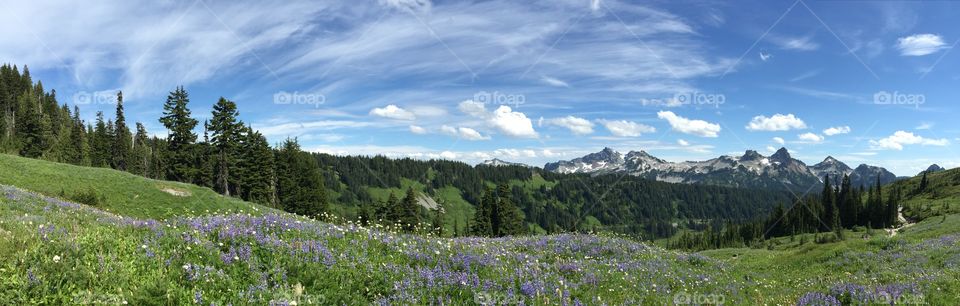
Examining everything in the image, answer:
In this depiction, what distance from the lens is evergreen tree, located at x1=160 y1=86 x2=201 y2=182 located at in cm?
7006

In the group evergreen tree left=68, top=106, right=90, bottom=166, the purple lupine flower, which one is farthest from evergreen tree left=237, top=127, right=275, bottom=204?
the purple lupine flower

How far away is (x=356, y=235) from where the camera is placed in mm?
9680

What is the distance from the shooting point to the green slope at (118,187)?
135 feet

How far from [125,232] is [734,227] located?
182059 mm

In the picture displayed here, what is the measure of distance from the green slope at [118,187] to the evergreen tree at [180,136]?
20.1m

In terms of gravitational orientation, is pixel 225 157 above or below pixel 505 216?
above

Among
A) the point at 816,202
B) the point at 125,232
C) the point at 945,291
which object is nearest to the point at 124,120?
the point at 125,232

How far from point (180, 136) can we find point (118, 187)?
28080 mm

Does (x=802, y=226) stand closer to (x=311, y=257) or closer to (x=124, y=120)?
(x=311, y=257)

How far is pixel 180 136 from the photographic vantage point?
71062mm

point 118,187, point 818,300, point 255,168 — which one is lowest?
point 818,300
